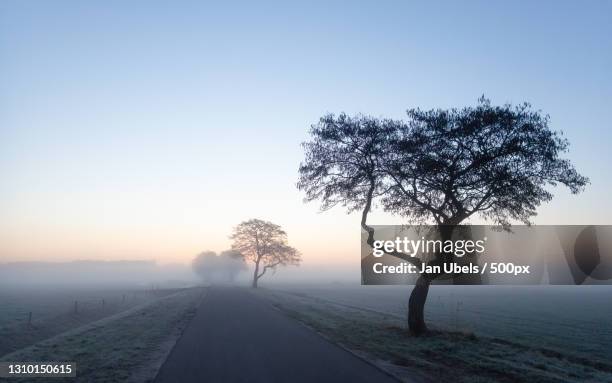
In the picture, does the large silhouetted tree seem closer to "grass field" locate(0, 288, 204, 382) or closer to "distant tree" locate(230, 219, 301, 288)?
"grass field" locate(0, 288, 204, 382)

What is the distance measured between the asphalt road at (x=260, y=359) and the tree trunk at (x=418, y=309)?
213 inches

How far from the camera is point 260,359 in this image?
14008 mm

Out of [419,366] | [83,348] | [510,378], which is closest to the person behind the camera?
[510,378]

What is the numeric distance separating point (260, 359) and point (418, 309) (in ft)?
35.8

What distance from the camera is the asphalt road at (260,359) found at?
1166cm

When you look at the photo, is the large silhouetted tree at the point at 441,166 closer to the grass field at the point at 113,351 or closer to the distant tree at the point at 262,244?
the grass field at the point at 113,351

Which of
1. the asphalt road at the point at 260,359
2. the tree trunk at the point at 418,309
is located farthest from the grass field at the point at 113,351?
the tree trunk at the point at 418,309

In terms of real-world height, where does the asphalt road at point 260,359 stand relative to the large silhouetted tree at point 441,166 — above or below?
below

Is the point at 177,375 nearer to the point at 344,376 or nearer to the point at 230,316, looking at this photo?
the point at 344,376

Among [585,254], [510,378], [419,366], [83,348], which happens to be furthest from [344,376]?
[585,254]

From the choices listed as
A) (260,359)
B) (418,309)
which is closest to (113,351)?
(260,359)

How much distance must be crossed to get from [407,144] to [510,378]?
12492 millimetres

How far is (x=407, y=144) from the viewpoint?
73.5 ft

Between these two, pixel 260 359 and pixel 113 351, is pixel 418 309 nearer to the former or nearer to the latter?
pixel 260 359
